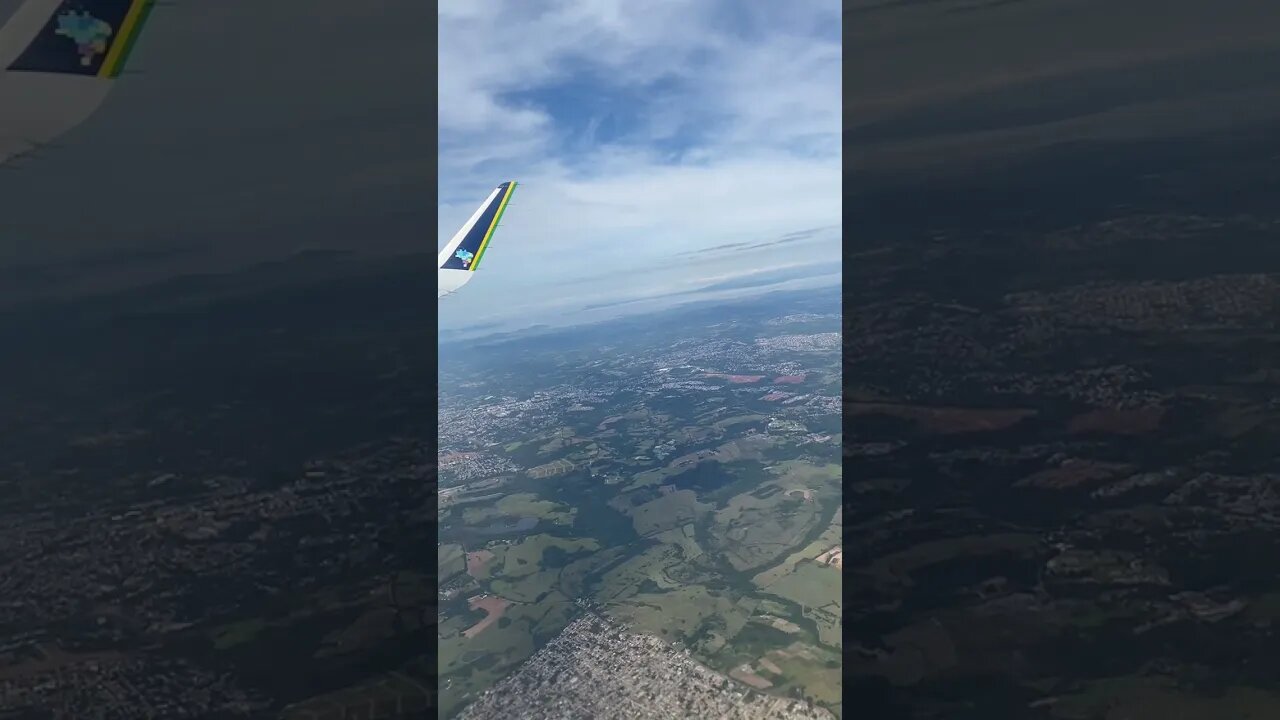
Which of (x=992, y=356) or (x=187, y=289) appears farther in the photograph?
(x=992, y=356)

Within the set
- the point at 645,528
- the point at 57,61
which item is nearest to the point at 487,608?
the point at 645,528

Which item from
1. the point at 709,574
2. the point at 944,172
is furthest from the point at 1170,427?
the point at 709,574

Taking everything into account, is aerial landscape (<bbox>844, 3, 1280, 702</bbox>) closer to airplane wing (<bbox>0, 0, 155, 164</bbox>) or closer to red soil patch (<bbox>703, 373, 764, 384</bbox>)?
airplane wing (<bbox>0, 0, 155, 164</bbox>)

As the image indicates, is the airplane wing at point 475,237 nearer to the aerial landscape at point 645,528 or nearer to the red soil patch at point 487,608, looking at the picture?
the aerial landscape at point 645,528

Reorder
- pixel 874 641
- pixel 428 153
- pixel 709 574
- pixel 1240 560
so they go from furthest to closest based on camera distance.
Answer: pixel 709 574 → pixel 874 641 → pixel 428 153 → pixel 1240 560

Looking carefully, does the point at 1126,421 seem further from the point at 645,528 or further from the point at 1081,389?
the point at 645,528

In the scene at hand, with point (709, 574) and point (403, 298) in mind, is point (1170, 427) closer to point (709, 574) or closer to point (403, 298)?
point (403, 298)

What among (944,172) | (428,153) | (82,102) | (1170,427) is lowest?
(1170,427)
